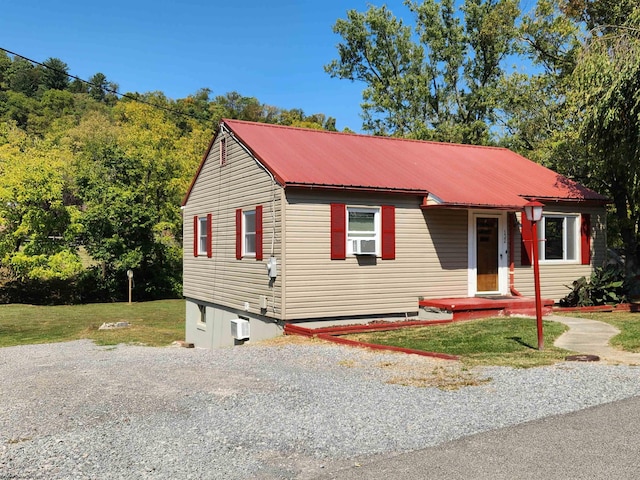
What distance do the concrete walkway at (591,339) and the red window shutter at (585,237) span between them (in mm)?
3293

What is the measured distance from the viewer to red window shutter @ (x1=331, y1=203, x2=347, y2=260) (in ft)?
41.7

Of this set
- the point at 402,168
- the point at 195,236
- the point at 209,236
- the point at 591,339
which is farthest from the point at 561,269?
the point at 195,236

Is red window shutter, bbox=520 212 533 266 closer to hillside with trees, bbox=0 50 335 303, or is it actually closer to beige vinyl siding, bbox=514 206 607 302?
beige vinyl siding, bbox=514 206 607 302

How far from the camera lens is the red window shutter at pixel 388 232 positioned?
1318 cm

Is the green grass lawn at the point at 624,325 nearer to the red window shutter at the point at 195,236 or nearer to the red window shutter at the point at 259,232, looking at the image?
the red window shutter at the point at 259,232

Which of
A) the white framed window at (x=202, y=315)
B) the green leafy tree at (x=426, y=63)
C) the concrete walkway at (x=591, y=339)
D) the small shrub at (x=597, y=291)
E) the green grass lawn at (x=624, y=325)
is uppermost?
the green leafy tree at (x=426, y=63)

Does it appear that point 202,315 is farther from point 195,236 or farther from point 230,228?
point 230,228

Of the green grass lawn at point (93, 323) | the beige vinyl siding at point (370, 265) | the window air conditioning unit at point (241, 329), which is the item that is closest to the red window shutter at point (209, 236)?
the green grass lawn at point (93, 323)

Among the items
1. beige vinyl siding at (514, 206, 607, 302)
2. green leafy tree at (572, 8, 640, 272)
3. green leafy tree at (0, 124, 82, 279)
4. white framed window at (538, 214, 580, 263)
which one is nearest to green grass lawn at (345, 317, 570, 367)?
beige vinyl siding at (514, 206, 607, 302)

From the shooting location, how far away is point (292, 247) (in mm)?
12430

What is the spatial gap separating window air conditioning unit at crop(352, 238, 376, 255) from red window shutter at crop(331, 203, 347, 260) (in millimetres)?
318

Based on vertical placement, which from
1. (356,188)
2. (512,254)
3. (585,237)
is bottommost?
(512,254)

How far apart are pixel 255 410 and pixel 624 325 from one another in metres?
8.96

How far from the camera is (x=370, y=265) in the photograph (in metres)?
13.2
